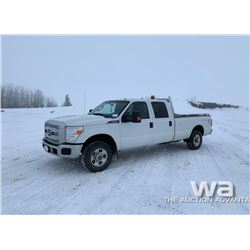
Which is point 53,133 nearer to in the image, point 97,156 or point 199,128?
point 97,156

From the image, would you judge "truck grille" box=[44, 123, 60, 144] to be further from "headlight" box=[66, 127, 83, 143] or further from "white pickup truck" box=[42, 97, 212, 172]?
"headlight" box=[66, 127, 83, 143]

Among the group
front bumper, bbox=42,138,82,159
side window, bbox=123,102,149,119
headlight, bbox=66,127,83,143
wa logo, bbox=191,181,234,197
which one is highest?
side window, bbox=123,102,149,119

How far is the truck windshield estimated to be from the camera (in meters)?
6.46

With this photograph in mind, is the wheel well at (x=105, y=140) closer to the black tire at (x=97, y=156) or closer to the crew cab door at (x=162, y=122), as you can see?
the black tire at (x=97, y=156)

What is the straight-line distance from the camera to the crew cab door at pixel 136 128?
6.34 m

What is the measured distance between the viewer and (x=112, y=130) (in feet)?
20.0

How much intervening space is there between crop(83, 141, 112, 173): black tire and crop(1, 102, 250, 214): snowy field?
19 cm

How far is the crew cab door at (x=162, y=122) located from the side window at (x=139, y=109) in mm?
311

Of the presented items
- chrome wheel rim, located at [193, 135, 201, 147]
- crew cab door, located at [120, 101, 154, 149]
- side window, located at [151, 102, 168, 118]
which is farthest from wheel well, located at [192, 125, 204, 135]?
crew cab door, located at [120, 101, 154, 149]

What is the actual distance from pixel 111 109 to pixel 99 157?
157 centimetres

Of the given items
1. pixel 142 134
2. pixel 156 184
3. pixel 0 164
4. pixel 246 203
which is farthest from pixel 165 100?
pixel 0 164

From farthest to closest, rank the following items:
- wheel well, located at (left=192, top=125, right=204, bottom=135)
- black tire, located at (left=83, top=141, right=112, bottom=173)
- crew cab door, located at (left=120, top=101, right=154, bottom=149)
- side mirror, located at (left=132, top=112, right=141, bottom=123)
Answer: wheel well, located at (left=192, top=125, right=204, bottom=135), crew cab door, located at (left=120, top=101, right=154, bottom=149), side mirror, located at (left=132, top=112, right=141, bottom=123), black tire, located at (left=83, top=141, right=112, bottom=173)

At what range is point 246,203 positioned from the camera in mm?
4383

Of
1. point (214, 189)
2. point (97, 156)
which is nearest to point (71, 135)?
point (97, 156)
